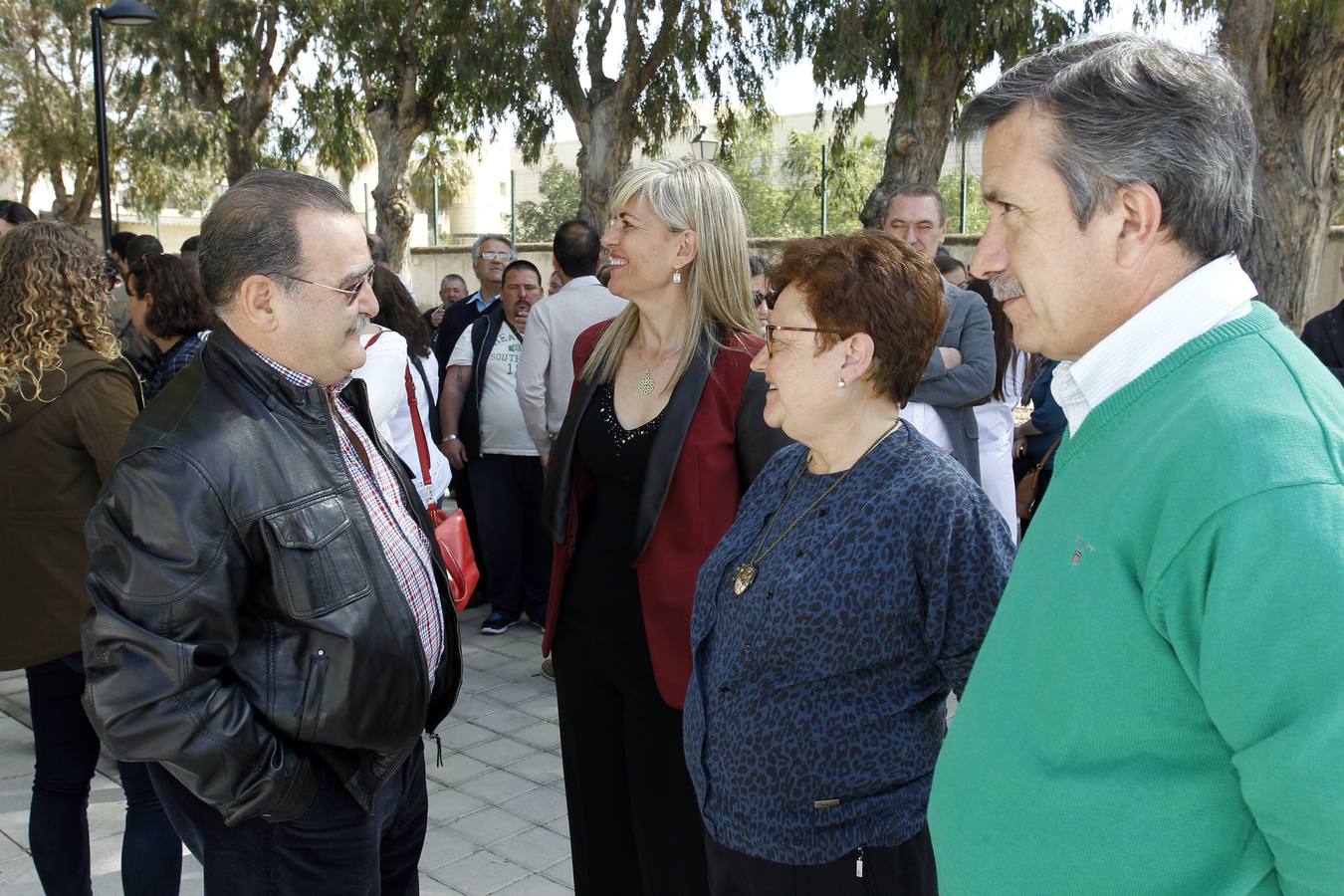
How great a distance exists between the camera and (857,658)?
1.88m

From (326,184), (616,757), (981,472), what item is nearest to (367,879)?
(616,757)

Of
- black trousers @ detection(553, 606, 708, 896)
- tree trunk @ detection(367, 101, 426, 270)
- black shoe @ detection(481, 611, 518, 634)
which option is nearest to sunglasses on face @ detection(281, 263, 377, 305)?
black trousers @ detection(553, 606, 708, 896)

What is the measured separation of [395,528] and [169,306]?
2.41 m

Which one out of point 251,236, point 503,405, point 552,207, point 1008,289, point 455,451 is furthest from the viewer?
point 552,207

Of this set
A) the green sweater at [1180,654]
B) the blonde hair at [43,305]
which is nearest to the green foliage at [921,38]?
the blonde hair at [43,305]

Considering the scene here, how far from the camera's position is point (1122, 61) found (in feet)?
4.02

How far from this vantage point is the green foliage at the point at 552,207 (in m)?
34.9

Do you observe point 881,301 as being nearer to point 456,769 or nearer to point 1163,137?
point 1163,137

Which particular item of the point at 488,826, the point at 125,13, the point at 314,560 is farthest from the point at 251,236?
the point at 125,13

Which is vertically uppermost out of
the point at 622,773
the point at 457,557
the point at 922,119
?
the point at 922,119

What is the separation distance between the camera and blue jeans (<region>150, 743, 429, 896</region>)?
6.44 ft

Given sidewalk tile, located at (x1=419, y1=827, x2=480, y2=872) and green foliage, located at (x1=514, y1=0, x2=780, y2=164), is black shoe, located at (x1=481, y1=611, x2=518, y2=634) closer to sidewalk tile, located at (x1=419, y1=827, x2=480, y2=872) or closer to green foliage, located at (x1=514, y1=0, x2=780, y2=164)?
sidewalk tile, located at (x1=419, y1=827, x2=480, y2=872)

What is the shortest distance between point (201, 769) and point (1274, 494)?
1.60 m

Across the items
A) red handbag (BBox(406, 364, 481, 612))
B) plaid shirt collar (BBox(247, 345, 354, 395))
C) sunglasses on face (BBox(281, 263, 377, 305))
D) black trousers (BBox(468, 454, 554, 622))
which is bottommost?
black trousers (BBox(468, 454, 554, 622))
